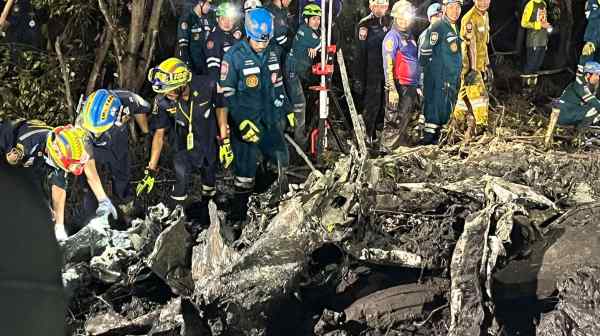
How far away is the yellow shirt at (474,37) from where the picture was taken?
6277 mm

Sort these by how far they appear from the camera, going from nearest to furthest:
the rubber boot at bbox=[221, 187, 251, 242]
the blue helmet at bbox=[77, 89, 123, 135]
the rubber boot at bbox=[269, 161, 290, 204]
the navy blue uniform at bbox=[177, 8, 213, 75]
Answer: the rubber boot at bbox=[221, 187, 251, 242]
the blue helmet at bbox=[77, 89, 123, 135]
the rubber boot at bbox=[269, 161, 290, 204]
the navy blue uniform at bbox=[177, 8, 213, 75]

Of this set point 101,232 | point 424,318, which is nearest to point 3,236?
point 424,318

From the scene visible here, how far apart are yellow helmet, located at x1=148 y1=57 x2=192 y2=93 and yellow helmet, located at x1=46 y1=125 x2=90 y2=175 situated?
26.8 inches

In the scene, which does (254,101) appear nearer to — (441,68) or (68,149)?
(68,149)

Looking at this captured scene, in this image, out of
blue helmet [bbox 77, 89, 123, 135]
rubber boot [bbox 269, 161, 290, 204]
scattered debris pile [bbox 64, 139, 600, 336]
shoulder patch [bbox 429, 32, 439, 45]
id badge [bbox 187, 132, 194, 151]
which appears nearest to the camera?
scattered debris pile [bbox 64, 139, 600, 336]

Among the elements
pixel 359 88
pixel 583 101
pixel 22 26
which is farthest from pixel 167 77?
pixel 583 101

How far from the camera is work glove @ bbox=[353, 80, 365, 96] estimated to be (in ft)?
20.8

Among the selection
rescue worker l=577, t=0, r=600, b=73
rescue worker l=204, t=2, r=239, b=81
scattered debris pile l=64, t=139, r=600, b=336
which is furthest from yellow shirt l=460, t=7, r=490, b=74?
scattered debris pile l=64, t=139, r=600, b=336

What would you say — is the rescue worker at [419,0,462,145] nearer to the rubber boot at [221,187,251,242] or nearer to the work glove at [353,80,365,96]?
the work glove at [353,80,365,96]

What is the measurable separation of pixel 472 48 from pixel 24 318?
5.90 meters

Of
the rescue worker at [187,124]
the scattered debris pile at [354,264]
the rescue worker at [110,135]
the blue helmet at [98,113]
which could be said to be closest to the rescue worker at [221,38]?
the rescue worker at [187,124]

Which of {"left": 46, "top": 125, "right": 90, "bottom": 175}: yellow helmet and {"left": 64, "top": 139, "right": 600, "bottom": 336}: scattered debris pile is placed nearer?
{"left": 64, "top": 139, "right": 600, "bottom": 336}: scattered debris pile

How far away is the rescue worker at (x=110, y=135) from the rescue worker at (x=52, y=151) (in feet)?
0.27

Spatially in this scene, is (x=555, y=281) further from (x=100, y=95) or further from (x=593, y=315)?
(x=100, y=95)
